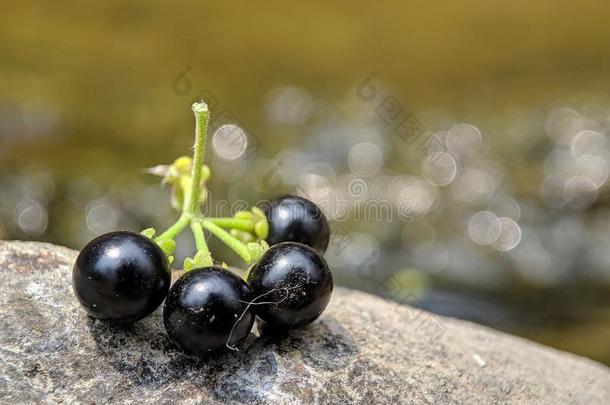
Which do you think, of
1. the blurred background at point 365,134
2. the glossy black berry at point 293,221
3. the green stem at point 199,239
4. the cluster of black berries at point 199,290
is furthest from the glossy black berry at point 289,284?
the blurred background at point 365,134

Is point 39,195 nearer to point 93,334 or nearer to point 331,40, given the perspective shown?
point 93,334

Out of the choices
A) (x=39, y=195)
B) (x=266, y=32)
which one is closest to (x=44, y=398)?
(x=39, y=195)

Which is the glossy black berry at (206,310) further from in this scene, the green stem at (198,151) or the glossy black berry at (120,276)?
the green stem at (198,151)

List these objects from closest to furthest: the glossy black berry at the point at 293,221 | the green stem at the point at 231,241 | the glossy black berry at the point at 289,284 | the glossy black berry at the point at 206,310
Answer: the glossy black berry at the point at 206,310 < the glossy black berry at the point at 289,284 < the green stem at the point at 231,241 < the glossy black berry at the point at 293,221

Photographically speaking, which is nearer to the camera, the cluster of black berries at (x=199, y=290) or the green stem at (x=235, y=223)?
the cluster of black berries at (x=199, y=290)

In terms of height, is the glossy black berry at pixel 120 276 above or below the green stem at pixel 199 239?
below
